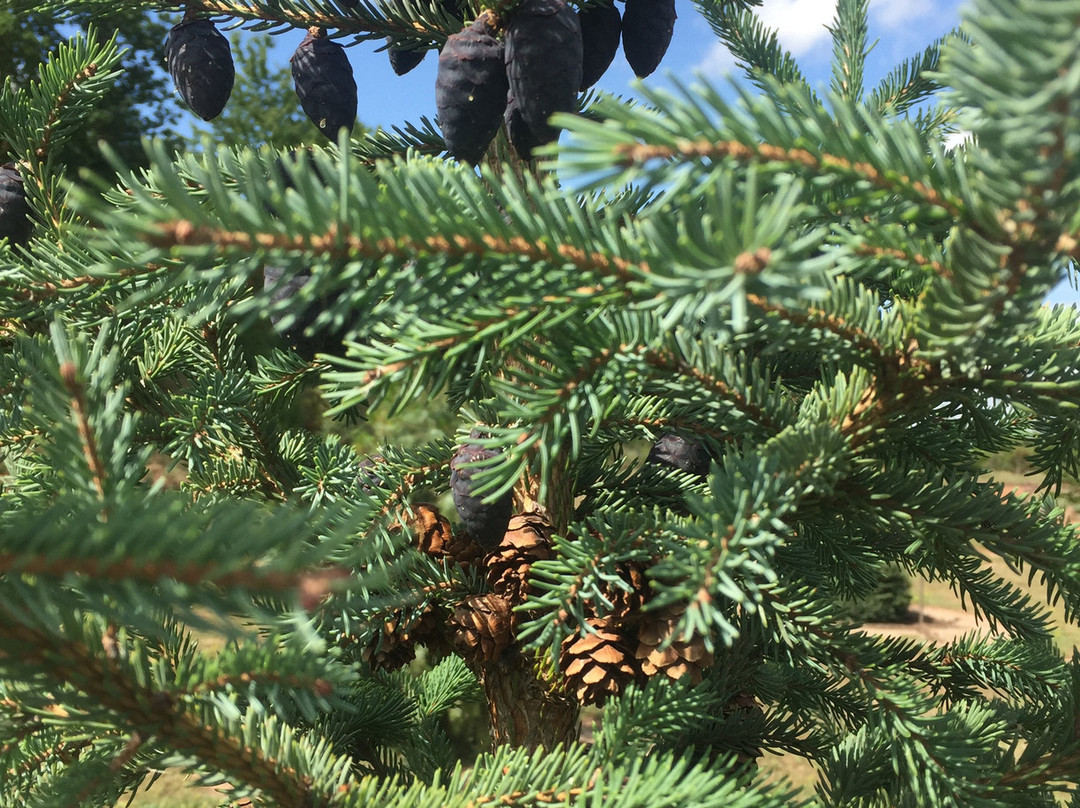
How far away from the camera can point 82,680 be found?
34 cm

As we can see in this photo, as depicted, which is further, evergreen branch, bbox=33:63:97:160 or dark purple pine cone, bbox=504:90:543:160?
evergreen branch, bbox=33:63:97:160

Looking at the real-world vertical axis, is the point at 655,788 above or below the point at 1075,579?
below

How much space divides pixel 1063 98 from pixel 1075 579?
1.16 feet

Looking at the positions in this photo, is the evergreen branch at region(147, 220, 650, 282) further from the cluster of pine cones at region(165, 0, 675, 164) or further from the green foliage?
the green foliage

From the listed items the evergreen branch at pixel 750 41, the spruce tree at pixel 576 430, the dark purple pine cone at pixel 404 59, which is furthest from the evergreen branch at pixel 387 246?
the evergreen branch at pixel 750 41

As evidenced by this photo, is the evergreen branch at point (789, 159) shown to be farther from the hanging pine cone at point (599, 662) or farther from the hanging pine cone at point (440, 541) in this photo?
the hanging pine cone at point (440, 541)

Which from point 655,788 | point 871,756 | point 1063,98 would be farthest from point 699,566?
point 871,756

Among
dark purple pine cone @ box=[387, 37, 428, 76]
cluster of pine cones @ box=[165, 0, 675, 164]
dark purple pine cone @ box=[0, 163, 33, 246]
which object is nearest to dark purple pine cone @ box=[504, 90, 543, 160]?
cluster of pine cones @ box=[165, 0, 675, 164]

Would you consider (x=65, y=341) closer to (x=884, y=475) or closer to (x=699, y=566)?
(x=699, y=566)

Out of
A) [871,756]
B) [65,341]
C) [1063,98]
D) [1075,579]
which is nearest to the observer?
[1063,98]

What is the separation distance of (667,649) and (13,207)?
2.81 ft

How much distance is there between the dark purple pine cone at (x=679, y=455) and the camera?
84 centimetres

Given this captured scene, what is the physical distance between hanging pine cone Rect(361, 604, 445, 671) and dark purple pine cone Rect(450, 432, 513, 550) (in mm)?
206

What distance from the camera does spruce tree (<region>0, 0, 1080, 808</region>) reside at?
30cm
